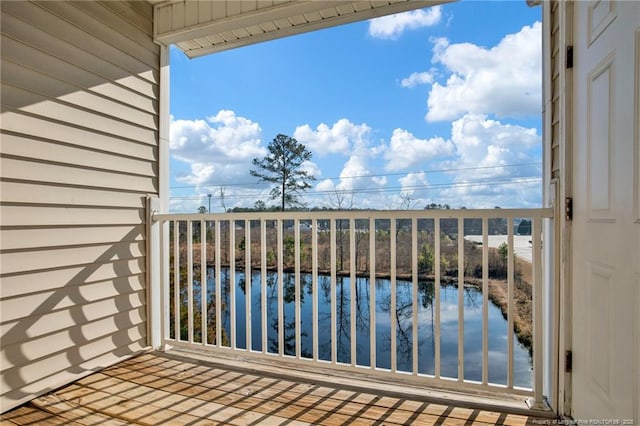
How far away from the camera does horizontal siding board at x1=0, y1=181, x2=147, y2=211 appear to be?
5.31 feet

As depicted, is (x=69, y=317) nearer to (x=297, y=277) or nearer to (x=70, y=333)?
(x=70, y=333)

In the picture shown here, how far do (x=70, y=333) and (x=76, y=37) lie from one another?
1.82m

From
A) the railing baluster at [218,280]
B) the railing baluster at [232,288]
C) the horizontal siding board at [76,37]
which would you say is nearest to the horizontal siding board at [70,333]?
the railing baluster at [218,280]

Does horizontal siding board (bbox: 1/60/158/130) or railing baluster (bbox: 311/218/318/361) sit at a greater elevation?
horizontal siding board (bbox: 1/60/158/130)

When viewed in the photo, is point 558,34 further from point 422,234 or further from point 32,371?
point 32,371

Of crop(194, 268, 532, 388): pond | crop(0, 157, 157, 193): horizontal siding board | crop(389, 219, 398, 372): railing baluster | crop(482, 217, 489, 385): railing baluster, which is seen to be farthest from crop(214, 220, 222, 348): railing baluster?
crop(482, 217, 489, 385): railing baluster

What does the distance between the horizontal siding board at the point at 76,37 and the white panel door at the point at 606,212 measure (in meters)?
2.69

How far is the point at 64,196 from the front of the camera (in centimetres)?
185

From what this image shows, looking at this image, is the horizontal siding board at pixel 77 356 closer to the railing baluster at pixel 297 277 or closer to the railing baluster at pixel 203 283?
the railing baluster at pixel 203 283

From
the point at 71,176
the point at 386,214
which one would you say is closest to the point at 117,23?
the point at 71,176

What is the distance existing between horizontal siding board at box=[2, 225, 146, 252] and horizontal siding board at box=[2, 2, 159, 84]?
3.69ft

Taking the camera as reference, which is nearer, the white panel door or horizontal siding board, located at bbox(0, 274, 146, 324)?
the white panel door

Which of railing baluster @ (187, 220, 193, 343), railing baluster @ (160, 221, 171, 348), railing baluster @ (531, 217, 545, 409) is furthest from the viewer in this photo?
railing baluster @ (160, 221, 171, 348)

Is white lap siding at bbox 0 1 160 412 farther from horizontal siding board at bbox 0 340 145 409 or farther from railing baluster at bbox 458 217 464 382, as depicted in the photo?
railing baluster at bbox 458 217 464 382
